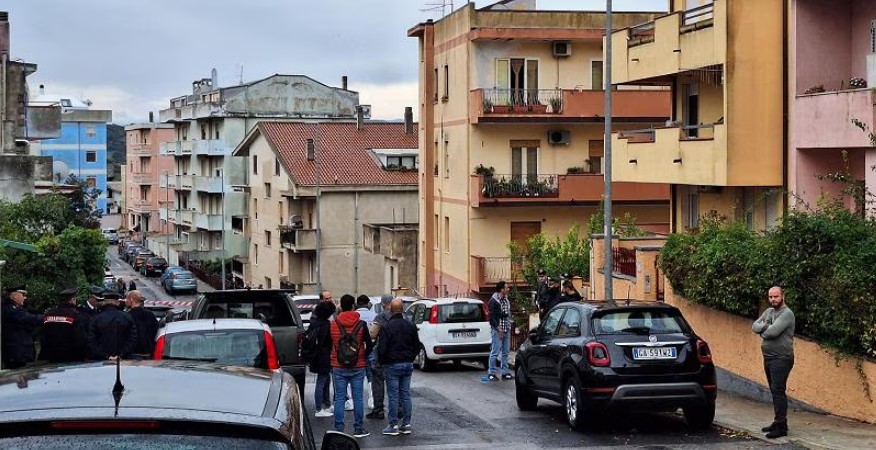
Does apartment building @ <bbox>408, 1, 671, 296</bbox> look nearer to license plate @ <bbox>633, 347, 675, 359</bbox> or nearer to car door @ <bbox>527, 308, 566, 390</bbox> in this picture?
car door @ <bbox>527, 308, 566, 390</bbox>

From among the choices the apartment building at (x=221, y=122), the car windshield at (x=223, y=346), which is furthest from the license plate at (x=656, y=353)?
the apartment building at (x=221, y=122)

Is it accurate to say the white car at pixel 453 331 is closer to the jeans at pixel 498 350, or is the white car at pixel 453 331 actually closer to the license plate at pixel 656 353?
the jeans at pixel 498 350

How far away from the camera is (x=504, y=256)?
47.1 m

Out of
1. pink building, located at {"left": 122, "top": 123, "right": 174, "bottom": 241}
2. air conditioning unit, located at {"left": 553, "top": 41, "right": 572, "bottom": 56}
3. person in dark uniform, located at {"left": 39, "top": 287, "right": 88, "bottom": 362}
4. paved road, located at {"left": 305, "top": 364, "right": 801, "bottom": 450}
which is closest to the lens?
paved road, located at {"left": 305, "top": 364, "right": 801, "bottom": 450}

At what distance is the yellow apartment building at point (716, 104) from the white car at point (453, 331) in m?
5.07

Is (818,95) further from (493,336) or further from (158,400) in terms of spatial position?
(158,400)

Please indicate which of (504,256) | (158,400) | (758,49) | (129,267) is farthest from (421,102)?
(129,267)

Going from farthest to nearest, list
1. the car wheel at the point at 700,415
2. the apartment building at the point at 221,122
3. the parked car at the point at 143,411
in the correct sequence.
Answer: the apartment building at the point at 221,122
the car wheel at the point at 700,415
the parked car at the point at 143,411

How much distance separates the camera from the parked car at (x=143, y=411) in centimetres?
441

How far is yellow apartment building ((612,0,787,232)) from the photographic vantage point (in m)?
25.0

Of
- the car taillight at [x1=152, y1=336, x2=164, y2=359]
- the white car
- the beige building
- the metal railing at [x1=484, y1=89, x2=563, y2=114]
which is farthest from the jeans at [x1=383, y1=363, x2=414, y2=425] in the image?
the beige building

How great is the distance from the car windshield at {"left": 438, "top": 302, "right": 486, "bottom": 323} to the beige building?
34186mm

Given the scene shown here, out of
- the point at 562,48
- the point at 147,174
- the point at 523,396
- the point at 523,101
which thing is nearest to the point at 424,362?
the point at 523,396

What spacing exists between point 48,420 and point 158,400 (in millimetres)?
430
